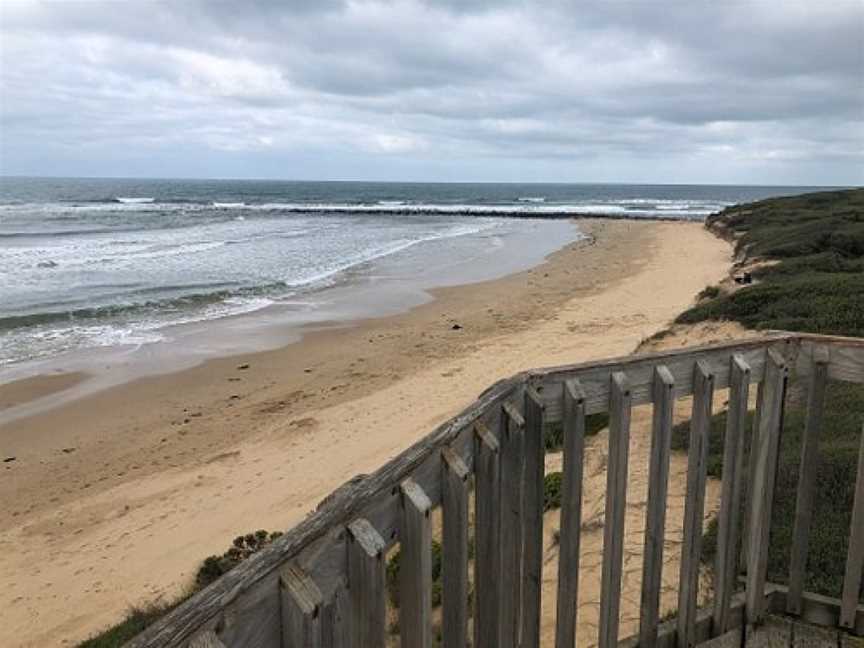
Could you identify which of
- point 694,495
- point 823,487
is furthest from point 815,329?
point 694,495

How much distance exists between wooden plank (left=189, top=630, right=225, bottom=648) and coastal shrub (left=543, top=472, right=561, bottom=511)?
410cm

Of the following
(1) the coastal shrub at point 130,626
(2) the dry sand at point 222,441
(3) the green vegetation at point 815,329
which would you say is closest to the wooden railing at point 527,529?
(3) the green vegetation at point 815,329

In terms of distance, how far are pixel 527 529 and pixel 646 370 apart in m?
0.74

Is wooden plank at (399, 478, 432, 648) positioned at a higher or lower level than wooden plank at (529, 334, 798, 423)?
lower

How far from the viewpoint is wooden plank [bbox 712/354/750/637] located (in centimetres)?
295

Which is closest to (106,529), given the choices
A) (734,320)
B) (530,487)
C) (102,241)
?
(530,487)

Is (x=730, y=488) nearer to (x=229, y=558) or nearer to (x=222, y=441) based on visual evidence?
(x=229, y=558)

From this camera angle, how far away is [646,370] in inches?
108

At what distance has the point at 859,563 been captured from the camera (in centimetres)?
312

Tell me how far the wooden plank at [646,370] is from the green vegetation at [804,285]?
5.92 meters

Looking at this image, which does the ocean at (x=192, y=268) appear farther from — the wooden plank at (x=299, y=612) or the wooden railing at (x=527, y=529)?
the wooden plank at (x=299, y=612)

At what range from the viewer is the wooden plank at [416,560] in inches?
72.1

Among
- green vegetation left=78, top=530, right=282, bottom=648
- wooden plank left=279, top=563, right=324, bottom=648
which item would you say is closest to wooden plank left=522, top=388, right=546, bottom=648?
wooden plank left=279, top=563, right=324, bottom=648

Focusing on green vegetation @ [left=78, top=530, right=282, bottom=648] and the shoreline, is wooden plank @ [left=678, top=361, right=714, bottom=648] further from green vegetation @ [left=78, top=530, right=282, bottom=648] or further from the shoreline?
the shoreline
